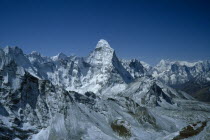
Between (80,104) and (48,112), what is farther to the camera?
(80,104)

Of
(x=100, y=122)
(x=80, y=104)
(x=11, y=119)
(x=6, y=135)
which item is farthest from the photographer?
(x=80, y=104)

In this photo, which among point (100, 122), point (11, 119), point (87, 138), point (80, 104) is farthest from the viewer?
point (80, 104)

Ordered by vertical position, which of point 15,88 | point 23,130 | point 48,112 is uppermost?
point 15,88

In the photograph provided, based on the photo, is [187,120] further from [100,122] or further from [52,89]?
[52,89]

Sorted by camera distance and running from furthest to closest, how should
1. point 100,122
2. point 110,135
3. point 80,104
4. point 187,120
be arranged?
point 187,120
point 80,104
point 100,122
point 110,135

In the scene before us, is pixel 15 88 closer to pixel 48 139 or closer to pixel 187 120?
pixel 48 139

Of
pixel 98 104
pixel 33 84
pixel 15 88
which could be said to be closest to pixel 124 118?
pixel 98 104

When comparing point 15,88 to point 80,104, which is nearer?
point 15,88

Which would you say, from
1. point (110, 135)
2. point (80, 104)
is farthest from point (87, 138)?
point (80, 104)

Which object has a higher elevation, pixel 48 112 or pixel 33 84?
pixel 33 84
